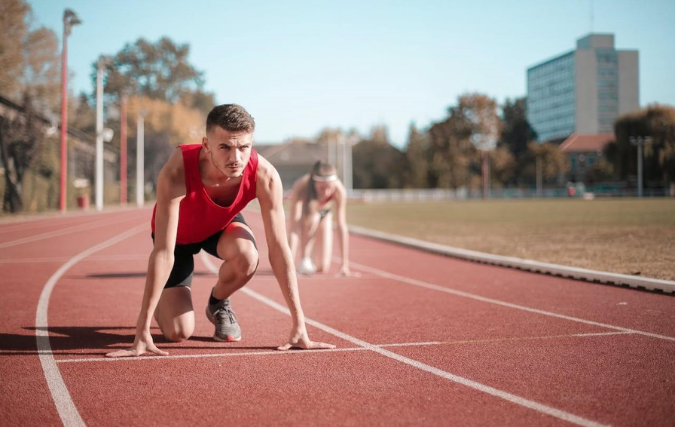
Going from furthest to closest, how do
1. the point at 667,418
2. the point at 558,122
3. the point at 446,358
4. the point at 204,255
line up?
the point at 558,122 → the point at 204,255 → the point at 446,358 → the point at 667,418

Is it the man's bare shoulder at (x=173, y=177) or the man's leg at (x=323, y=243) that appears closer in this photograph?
the man's bare shoulder at (x=173, y=177)

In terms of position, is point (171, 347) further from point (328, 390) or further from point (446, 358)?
point (446, 358)

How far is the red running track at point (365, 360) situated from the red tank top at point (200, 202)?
1014mm

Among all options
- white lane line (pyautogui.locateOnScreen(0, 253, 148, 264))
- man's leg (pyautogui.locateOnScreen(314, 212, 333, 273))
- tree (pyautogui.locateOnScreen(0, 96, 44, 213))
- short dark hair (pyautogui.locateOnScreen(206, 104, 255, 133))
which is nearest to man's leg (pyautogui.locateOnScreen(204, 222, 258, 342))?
short dark hair (pyautogui.locateOnScreen(206, 104, 255, 133))

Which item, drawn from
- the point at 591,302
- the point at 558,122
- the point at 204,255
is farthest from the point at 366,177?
the point at 591,302

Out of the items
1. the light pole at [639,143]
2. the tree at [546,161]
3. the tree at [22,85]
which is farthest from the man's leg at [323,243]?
the tree at [546,161]

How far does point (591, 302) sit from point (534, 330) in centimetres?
201

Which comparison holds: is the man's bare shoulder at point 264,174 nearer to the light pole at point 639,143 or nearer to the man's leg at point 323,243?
the man's leg at point 323,243

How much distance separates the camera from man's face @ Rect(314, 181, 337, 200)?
10949 millimetres

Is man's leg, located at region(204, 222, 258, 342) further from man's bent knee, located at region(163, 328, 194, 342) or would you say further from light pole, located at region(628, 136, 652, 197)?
light pole, located at region(628, 136, 652, 197)

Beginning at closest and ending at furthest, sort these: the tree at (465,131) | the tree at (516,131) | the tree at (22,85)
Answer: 1. the tree at (22,85)
2. the tree at (465,131)
3. the tree at (516,131)

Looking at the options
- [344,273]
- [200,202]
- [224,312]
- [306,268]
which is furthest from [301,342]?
[306,268]

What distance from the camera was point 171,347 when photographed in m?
5.77

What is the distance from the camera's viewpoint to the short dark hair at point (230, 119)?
468cm
